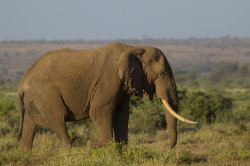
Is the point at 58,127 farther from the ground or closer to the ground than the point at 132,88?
closer to the ground

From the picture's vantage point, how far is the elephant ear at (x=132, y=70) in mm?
10914

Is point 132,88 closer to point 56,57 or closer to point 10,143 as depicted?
point 56,57

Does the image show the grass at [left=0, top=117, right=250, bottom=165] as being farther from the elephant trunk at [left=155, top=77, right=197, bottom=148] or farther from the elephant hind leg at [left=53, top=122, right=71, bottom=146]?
the elephant trunk at [left=155, top=77, right=197, bottom=148]

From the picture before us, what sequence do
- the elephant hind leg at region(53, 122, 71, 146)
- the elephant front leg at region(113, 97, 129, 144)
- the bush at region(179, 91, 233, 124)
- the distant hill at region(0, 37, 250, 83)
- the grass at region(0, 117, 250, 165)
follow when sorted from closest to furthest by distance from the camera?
the grass at region(0, 117, 250, 165) < the elephant hind leg at region(53, 122, 71, 146) < the elephant front leg at region(113, 97, 129, 144) < the bush at region(179, 91, 233, 124) < the distant hill at region(0, 37, 250, 83)

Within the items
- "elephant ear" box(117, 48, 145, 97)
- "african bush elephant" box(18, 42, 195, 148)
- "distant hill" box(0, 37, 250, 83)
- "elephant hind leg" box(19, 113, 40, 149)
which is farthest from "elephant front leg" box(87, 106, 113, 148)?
"distant hill" box(0, 37, 250, 83)

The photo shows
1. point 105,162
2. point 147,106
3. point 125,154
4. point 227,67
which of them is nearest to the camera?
point 105,162

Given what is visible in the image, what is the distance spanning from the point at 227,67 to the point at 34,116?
8007 cm

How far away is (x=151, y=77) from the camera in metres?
11.3

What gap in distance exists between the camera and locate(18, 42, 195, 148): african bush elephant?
1099 cm

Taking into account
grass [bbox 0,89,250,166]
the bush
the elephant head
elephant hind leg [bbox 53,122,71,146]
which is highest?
the elephant head

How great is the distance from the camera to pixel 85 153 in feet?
32.9

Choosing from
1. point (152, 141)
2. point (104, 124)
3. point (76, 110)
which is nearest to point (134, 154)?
point (104, 124)

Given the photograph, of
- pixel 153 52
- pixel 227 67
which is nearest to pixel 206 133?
pixel 153 52

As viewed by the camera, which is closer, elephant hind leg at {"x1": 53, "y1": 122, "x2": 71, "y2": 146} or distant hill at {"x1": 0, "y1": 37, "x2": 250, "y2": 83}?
elephant hind leg at {"x1": 53, "y1": 122, "x2": 71, "y2": 146}
